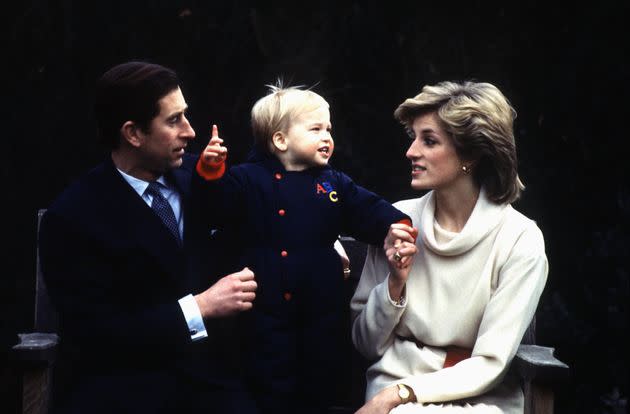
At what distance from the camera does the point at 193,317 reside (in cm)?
347

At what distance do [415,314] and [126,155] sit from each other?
1220mm

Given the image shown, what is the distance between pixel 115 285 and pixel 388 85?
195 cm

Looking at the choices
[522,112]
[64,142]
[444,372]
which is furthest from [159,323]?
[522,112]

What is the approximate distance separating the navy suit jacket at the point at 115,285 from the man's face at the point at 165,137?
0.13m

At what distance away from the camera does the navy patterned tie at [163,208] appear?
3533 mm

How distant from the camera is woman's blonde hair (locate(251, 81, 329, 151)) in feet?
12.2

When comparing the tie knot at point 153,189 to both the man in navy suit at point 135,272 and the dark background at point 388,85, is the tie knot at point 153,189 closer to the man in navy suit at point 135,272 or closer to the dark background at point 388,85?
the man in navy suit at point 135,272

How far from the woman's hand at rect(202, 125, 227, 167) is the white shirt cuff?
485mm

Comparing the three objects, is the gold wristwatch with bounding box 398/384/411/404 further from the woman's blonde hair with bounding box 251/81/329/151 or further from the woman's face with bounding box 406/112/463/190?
the woman's blonde hair with bounding box 251/81/329/151

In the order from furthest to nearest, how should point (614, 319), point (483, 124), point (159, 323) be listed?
point (614, 319) < point (483, 124) < point (159, 323)

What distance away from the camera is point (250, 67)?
4848 mm

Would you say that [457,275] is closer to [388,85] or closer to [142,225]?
[142,225]

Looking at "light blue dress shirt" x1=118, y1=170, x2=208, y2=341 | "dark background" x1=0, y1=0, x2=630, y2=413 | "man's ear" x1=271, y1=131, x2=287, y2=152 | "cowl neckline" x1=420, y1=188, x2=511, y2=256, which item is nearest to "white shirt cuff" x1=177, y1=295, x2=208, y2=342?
"light blue dress shirt" x1=118, y1=170, x2=208, y2=341

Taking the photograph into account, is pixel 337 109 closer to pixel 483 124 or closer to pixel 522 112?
pixel 522 112
